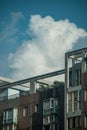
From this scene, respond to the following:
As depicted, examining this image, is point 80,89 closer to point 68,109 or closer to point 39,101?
point 68,109

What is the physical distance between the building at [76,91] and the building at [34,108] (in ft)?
8.34

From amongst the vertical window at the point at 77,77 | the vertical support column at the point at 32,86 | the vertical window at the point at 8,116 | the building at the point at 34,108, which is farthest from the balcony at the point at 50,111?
the vertical window at the point at 8,116

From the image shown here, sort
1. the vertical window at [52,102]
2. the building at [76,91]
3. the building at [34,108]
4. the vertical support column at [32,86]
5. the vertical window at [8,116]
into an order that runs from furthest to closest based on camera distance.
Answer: the vertical window at [8,116] → the vertical support column at [32,86] → the vertical window at [52,102] → the building at [34,108] → the building at [76,91]

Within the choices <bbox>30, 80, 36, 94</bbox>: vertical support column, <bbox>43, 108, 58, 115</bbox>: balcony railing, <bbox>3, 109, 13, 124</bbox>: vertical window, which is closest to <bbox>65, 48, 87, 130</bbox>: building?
<bbox>43, 108, 58, 115</bbox>: balcony railing

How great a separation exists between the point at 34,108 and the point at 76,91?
10.6 meters

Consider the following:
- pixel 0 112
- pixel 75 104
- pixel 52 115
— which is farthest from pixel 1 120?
pixel 75 104

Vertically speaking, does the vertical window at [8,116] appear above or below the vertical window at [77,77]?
below

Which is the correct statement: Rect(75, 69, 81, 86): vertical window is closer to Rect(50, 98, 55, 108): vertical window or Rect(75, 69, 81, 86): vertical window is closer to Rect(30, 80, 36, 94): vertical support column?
Rect(50, 98, 55, 108): vertical window

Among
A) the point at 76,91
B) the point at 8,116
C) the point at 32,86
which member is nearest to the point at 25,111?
the point at 8,116

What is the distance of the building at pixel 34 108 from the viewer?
7362 centimetres

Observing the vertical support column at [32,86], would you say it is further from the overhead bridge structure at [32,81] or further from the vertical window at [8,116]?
the vertical window at [8,116]

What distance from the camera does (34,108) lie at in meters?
78.4

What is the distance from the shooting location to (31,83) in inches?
3184

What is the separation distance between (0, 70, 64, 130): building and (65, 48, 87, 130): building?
8.34 feet
